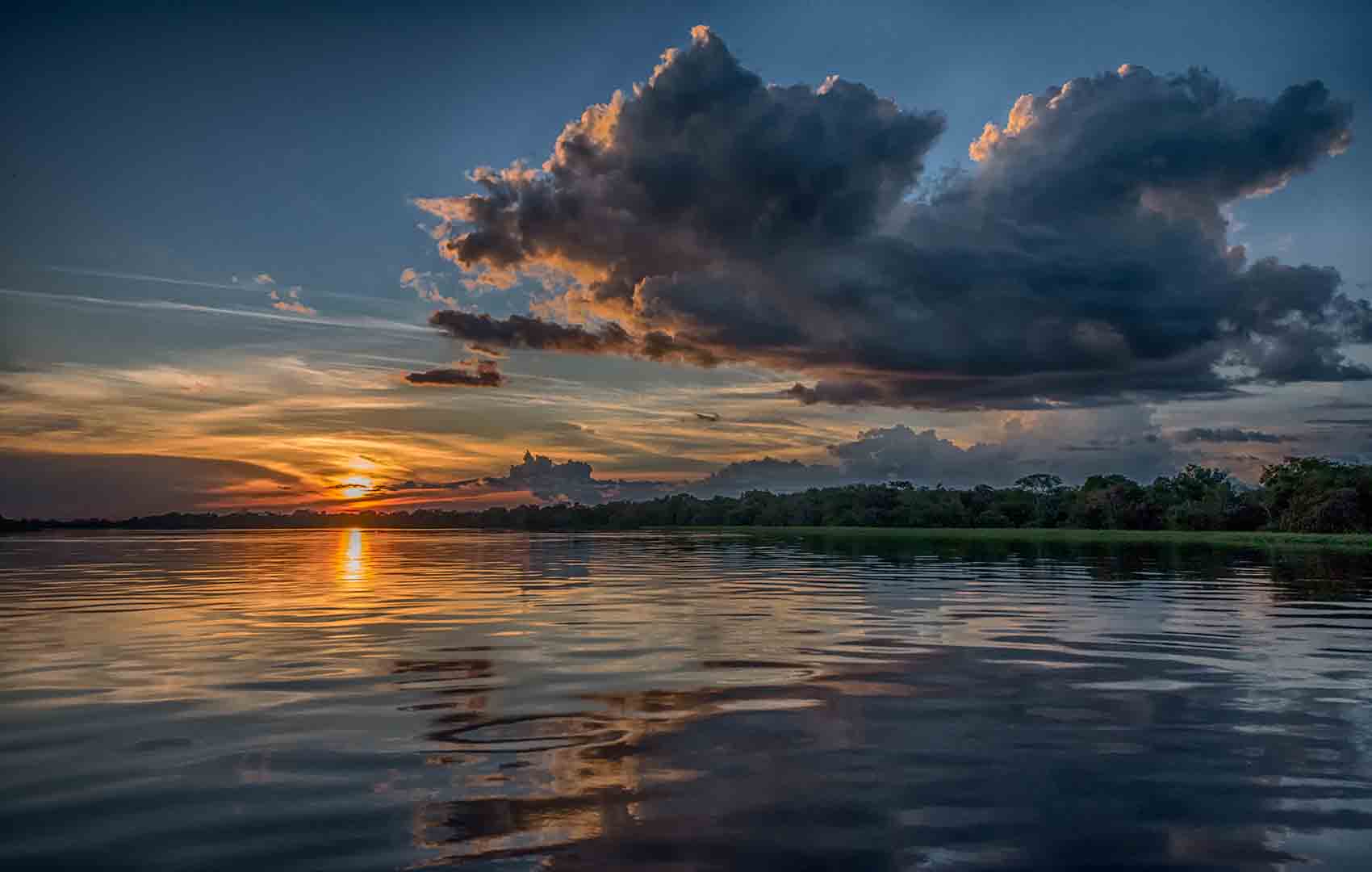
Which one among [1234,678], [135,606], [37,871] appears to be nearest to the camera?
[37,871]

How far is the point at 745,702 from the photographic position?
17469mm

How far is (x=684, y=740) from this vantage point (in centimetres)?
1444

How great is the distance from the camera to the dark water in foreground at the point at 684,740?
990 centimetres

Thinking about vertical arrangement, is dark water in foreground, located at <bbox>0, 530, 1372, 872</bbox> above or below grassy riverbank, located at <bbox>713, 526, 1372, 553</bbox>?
above

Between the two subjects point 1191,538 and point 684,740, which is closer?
point 684,740

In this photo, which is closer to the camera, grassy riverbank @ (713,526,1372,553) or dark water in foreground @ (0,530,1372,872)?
dark water in foreground @ (0,530,1372,872)

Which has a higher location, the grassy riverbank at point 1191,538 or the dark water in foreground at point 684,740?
the dark water in foreground at point 684,740

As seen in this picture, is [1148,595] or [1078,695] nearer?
[1078,695]

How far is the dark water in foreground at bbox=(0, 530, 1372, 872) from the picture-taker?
390 inches

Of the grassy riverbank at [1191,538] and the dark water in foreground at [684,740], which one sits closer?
the dark water in foreground at [684,740]

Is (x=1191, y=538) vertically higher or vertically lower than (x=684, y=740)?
lower

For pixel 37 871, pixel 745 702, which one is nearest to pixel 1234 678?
pixel 745 702

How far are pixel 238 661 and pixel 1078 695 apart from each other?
17.7 metres

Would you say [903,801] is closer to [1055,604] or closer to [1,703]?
[1,703]
